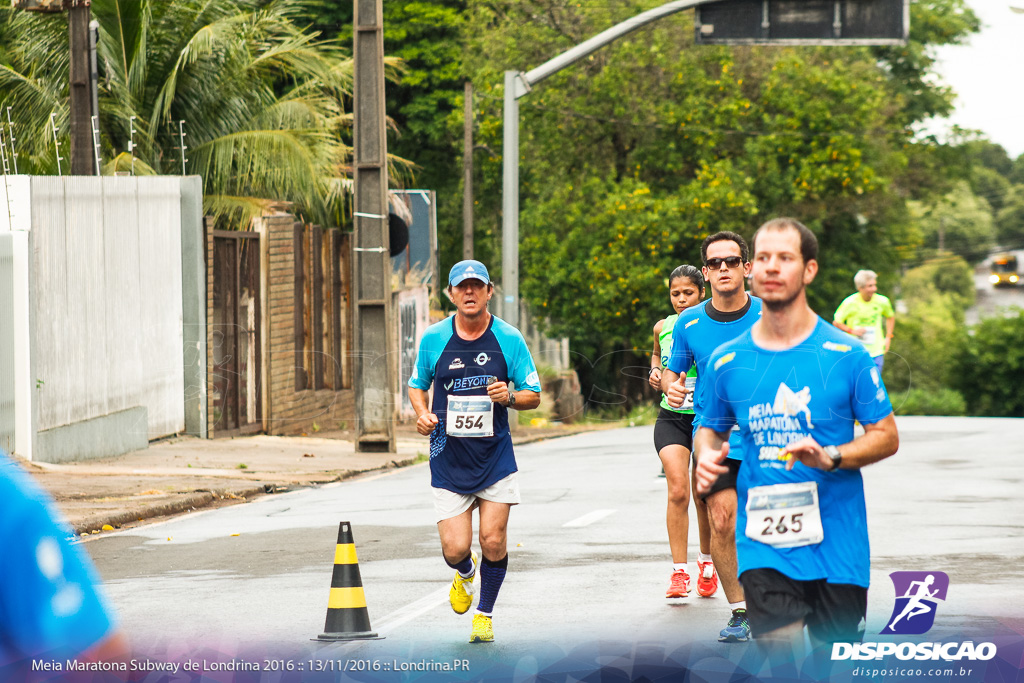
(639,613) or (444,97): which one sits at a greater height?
(444,97)

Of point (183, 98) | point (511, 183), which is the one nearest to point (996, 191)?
point (183, 98)

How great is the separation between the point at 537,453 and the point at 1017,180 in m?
85.6

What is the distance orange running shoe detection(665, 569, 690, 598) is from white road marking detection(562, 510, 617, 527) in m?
3.33

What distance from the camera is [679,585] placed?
8031mm

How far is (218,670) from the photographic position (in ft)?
20.8

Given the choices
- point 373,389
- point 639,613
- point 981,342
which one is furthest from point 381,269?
point 981,342

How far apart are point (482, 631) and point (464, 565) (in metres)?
0.36

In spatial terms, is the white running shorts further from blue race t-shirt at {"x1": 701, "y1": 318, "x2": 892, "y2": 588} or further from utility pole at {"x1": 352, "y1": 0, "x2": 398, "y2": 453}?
utility pole at {"x1": 352, "y1": 0, "x2": 398, "y2": 453}

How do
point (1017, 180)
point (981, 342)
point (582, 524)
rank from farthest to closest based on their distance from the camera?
point (1017, 180)
point (981, 342)
point (582, 524)

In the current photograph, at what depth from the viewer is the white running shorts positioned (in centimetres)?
707

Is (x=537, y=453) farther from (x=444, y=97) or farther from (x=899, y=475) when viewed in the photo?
(x=444, y=97)

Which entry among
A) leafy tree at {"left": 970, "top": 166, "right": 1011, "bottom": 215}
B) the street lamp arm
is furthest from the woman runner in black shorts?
leafy tree at {"left": 970, "top": 166, "right": 1011, "bottom": 215}

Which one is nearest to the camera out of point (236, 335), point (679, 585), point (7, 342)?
point (679, 585)

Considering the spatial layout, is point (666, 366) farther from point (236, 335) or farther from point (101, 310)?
point (236, 335)
